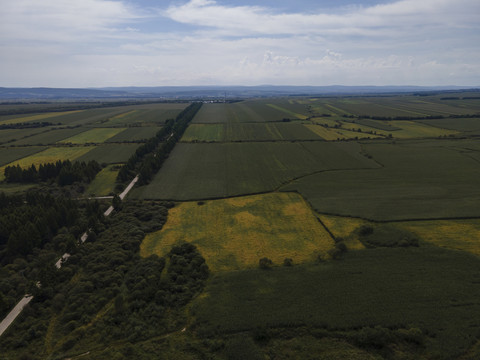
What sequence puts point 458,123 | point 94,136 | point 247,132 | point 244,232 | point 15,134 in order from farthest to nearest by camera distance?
1. point 458,123
2. point 247,132
3. point 15,134
4. point 94,136
5. point 244,232

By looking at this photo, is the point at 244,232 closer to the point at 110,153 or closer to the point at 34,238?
the point at 34,238

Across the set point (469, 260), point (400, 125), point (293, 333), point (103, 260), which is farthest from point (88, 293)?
point (400, 125)

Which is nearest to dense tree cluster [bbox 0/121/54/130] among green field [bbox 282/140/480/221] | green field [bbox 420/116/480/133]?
green field [bbox 282/140/480/221]

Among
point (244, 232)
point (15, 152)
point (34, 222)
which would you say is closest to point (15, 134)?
point (15, 152)

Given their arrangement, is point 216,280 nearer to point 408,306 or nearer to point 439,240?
point 408,306

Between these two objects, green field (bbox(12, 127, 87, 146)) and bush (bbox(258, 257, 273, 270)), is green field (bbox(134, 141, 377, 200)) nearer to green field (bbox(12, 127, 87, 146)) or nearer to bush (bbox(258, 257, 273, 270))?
bush (bbox(258, 257, 273, 270))

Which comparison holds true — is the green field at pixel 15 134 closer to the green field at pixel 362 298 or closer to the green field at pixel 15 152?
the green field at pixel 15 152
